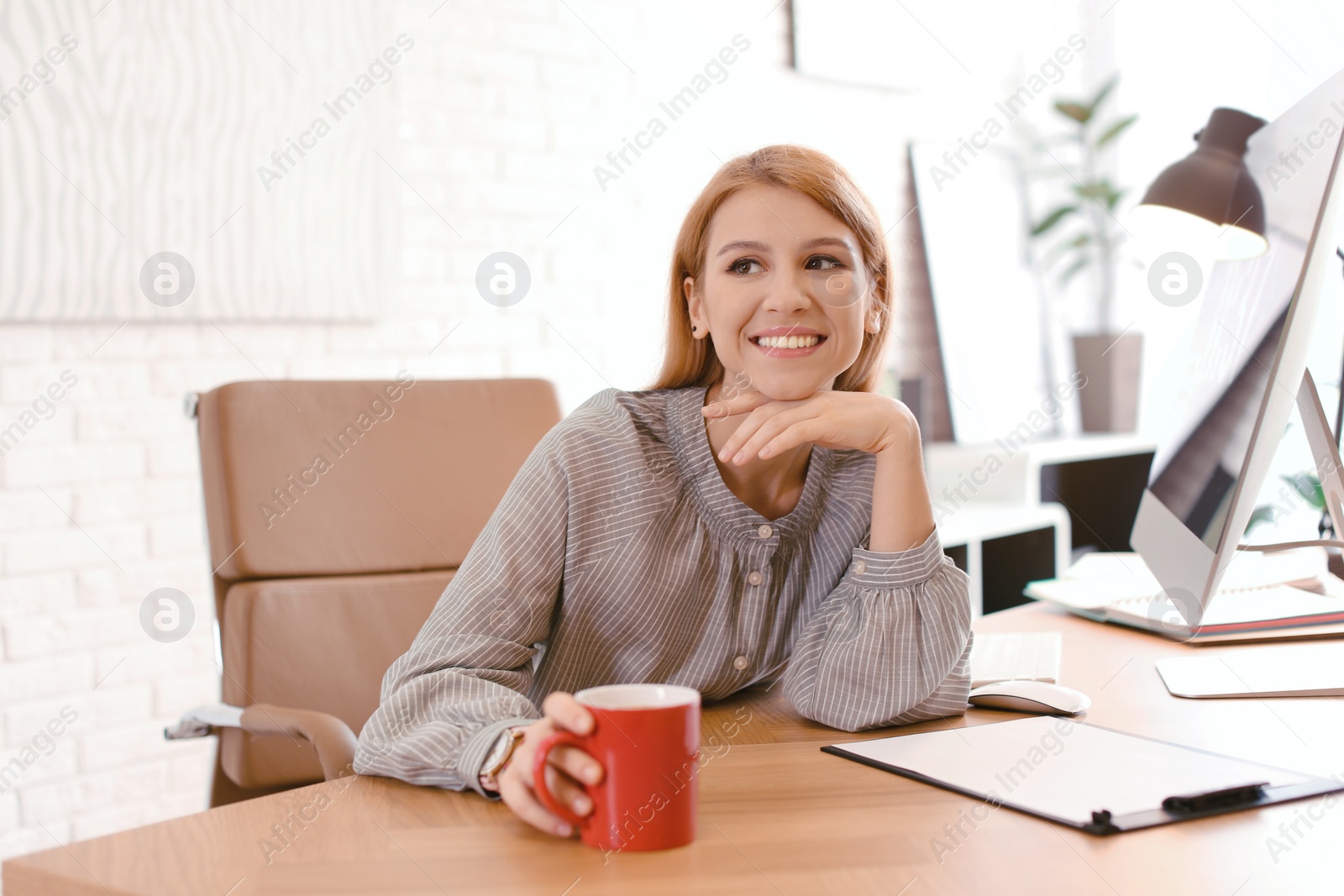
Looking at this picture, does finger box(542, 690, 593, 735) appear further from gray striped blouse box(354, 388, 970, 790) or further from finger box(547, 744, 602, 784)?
gray striped blouse box(354, 388, 970, 790)

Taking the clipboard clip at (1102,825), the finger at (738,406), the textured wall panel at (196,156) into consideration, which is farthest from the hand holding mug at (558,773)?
the textured wall panel at (196,156)

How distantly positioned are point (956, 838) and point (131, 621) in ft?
6.24

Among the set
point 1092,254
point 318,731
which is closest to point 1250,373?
point 318,731

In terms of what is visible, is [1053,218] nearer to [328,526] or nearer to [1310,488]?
[1310,488]

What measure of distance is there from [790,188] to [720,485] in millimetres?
329

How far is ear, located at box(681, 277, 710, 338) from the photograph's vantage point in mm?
1297

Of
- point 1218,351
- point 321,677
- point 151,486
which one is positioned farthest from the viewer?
point 151,486

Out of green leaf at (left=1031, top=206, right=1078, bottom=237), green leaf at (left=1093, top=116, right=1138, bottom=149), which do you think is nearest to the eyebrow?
green leaf at (left=1031, top=206, right=1078, bottom=237)

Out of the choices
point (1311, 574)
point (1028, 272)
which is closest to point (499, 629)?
point (1311, 574)

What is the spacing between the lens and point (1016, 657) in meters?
1.24

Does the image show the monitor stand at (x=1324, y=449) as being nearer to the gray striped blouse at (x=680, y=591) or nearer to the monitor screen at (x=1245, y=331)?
the monitor screen at (x=1245, y=331)

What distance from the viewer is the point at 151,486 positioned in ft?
7.09

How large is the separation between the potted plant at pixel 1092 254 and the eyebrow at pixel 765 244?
288 centimetres

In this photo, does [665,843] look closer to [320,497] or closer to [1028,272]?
[320,497]
